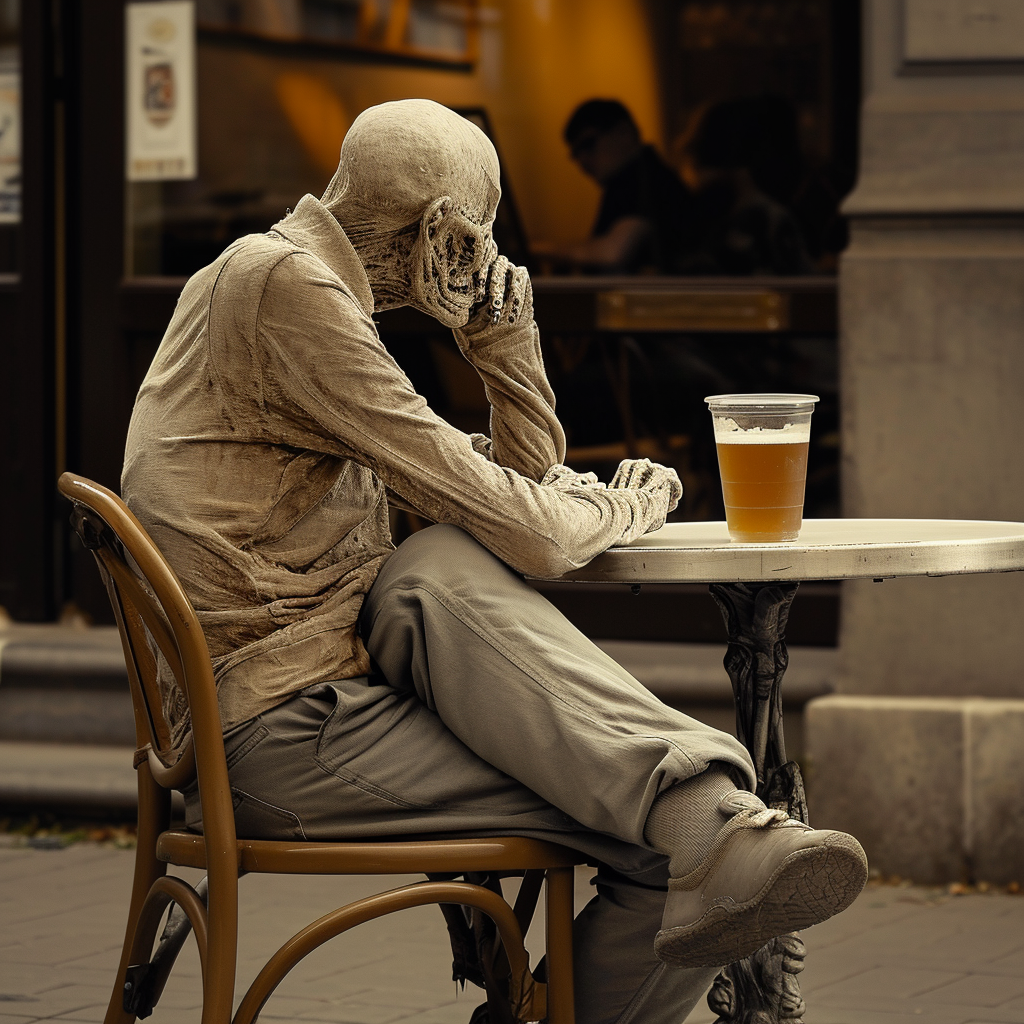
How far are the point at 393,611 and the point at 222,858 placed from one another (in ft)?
1.27

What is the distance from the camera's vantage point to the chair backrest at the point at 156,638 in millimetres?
2316

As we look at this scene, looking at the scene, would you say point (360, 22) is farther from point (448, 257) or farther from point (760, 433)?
point (760, 433)

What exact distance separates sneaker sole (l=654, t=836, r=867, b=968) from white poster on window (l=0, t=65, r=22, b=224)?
477 cm

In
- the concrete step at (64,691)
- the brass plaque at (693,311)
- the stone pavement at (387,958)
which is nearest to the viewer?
the stone pavement at (387,958)

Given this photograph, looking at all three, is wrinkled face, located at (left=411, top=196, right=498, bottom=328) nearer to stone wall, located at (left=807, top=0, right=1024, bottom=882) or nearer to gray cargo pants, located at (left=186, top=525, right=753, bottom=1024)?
gray cargo pants, located at (left=186, top=525, right=753, bottom=1024)

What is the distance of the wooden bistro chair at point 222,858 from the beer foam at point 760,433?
67 centimetres

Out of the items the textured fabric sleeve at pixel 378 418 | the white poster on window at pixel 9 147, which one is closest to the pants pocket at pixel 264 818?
the textured fabric sleeve at pixel 378 418

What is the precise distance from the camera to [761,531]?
272 cm

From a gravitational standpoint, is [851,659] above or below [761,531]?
below

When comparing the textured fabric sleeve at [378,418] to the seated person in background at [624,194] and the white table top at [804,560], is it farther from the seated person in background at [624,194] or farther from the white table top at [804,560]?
the seated person in background at [624,194]

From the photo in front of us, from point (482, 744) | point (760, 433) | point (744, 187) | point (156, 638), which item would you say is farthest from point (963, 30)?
point (156, 638)

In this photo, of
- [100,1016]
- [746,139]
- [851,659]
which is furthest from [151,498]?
[746,139]

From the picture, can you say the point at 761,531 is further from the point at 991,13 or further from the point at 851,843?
the point at 991,13

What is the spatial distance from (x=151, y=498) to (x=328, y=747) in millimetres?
418
